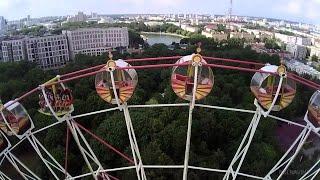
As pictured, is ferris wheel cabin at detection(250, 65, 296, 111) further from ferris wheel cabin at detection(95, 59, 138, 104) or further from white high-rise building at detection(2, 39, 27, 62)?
white high-rise building at detection(2, 39, 27, 62)

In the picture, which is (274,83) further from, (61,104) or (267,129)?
(267,129)

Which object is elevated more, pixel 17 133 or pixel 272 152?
pixel 17 133

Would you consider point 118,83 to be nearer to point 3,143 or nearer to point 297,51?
point 3,143

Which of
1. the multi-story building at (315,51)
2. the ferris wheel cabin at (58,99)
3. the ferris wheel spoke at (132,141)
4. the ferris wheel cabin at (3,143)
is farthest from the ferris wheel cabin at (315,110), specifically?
the multi-story building at (315,51)

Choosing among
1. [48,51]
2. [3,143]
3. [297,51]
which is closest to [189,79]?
[3,143]

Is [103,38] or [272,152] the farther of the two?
[103,38]

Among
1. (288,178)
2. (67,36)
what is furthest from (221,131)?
(67,36)
